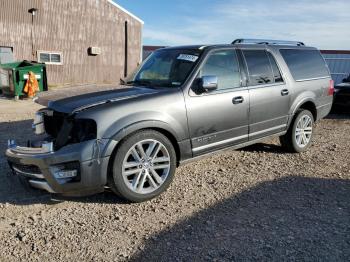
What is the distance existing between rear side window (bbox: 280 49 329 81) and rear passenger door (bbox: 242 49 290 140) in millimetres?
428

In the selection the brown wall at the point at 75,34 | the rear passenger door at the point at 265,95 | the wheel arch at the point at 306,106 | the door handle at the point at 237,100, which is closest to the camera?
the door handle at the point at 237,100

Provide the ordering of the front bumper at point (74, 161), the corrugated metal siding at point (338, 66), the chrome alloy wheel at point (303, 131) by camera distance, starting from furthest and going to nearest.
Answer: the corrugated metal siding at point (338, 66), the chrome alloy wheel at point (303, 131), the front bumper at point (74, 161)

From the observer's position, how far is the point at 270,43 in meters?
6.16

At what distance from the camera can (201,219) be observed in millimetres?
3883

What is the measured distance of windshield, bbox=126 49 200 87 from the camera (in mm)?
4812

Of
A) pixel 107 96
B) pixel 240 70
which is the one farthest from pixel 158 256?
pixel 240 70

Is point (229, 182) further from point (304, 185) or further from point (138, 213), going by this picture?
point (138, 213)

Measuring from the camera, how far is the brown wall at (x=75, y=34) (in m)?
18.5

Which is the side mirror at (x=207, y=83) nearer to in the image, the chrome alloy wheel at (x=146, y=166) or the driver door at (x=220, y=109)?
the driver door at (x=220, y=109)

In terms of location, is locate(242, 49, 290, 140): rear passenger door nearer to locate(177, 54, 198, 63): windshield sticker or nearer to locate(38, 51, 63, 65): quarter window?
locate(177, 54, 198, 63): windshield sticker

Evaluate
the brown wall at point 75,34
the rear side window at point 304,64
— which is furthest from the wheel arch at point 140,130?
the brown wall at point 75,34

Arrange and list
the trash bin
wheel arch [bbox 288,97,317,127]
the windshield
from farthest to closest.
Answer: the trash bin → wheel arch [bbox 288,97,317,127] → the windshield

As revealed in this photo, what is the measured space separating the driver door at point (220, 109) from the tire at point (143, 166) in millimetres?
458

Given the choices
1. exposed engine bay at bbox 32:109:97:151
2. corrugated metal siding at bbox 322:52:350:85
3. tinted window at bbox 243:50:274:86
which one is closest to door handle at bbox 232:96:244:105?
tinted window at bbox 243:50:274:86
